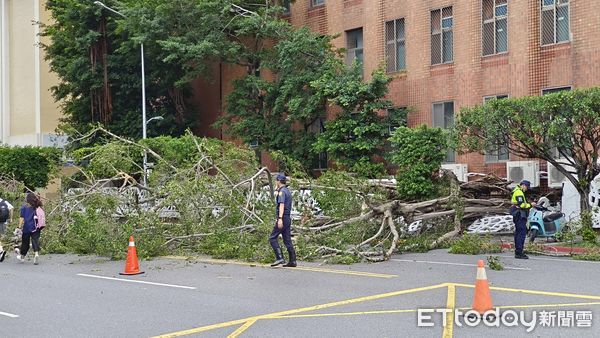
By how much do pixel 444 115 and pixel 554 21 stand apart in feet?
16.6

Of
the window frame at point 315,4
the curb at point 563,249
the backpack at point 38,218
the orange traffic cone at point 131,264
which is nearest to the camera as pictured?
the orange traffic cone at point 131,264

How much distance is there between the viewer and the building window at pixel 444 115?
2722cm

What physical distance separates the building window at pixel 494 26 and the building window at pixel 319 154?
285 inches

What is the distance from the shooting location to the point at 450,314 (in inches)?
374

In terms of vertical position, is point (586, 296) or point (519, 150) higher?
point (519, 150)

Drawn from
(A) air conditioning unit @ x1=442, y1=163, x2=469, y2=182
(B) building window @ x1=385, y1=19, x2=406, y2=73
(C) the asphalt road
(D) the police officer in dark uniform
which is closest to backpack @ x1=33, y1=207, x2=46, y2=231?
(C) the asphalt road

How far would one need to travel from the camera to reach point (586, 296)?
10.9 m

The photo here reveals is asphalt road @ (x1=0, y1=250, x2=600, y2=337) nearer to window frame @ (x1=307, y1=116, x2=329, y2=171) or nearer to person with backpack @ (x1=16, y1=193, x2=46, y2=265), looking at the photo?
person with backpack @ (x1=16, y1=193, x2=46, y2=265)

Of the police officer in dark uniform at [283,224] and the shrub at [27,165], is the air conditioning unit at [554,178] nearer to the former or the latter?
the police officer in dark uniform at [283,224]

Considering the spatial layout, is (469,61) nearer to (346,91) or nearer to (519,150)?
(346,91)

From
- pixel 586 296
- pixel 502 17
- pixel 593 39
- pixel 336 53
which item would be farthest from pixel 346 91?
pixel 586 296

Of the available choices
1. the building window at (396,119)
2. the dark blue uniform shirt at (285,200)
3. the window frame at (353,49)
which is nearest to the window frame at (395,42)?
the window frame at (353,49)

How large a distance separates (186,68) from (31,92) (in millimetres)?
22835

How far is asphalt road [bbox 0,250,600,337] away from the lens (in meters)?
8.99
